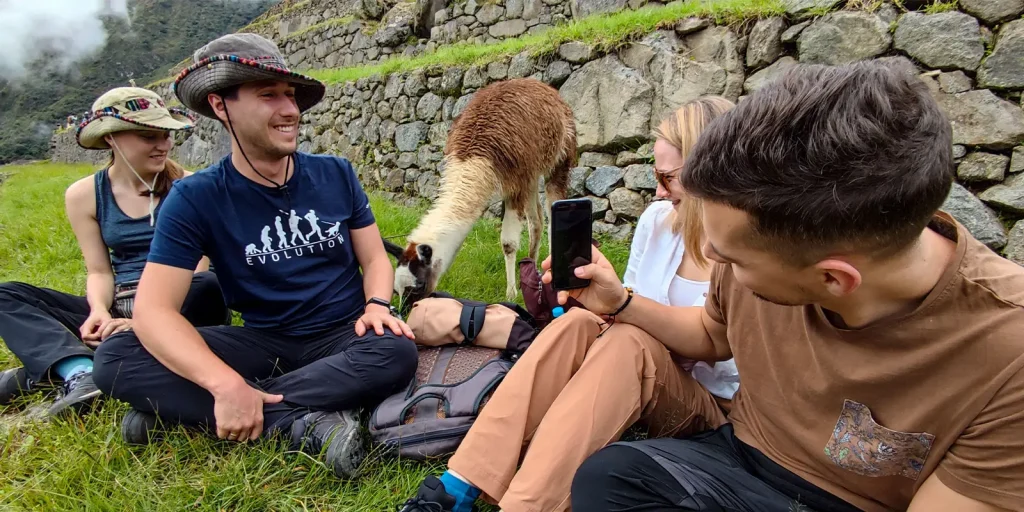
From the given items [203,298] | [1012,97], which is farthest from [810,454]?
[1012,97]

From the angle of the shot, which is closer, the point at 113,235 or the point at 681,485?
the point at 681,485

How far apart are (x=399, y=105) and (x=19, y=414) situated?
6.01 metres

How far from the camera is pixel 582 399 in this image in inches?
59.9

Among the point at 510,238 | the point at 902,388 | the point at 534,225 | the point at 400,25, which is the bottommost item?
the point at 534,225

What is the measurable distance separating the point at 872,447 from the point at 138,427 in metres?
2.31

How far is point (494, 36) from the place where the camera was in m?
7.50

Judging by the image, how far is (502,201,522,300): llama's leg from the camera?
13.5 feet

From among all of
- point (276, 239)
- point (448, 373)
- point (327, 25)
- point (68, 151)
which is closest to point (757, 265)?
point (448, 373)

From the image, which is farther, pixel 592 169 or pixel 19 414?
pixel 592 169

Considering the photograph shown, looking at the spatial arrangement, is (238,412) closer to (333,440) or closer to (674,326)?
(333,440)

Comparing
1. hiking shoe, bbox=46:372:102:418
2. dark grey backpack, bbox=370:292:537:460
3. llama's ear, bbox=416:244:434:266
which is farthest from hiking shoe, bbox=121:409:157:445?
llama's ear, bbox=416:244:434:266

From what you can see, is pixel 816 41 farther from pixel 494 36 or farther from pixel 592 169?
pixel 494 36

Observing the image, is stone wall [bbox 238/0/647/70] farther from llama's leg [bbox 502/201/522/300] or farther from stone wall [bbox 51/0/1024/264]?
llama's leg [bbox 502/201/522/300]

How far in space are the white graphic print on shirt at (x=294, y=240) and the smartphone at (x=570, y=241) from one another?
1.10 m
